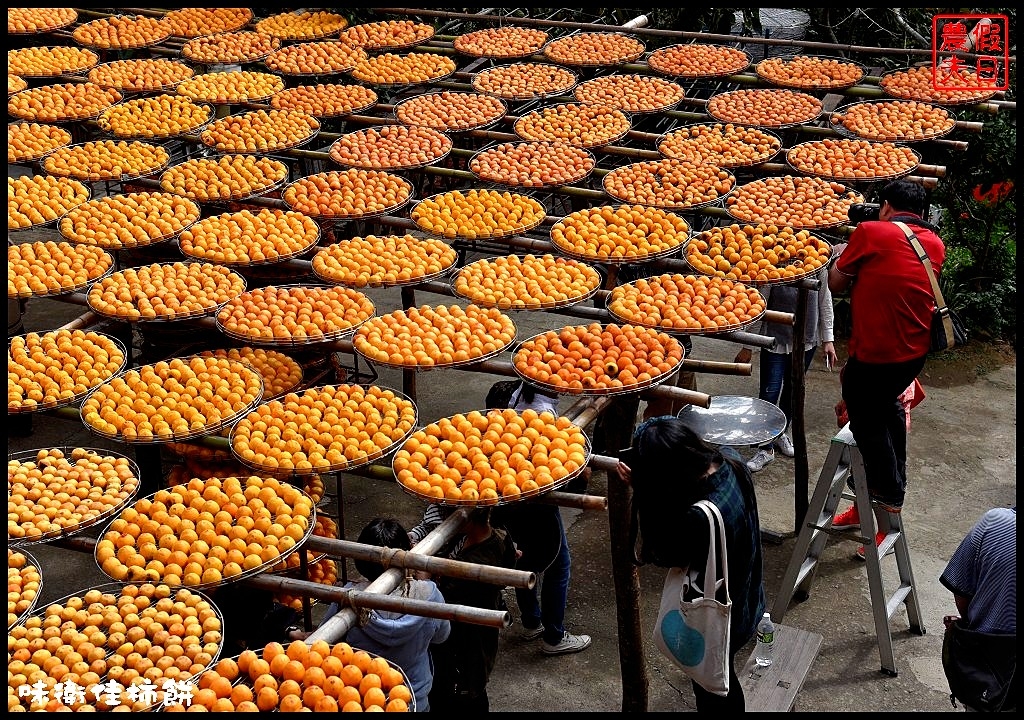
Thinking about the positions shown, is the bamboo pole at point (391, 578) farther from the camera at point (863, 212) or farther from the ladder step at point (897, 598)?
the camera at point (863, 212)

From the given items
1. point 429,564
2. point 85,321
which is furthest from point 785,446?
point 85,321

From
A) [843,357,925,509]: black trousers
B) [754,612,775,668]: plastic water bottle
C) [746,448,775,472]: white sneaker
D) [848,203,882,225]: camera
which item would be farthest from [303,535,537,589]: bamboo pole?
[848,203,882,225]: camera

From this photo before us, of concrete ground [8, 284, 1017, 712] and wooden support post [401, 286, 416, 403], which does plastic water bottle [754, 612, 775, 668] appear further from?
wooden support post [401, 286, 416, 403]

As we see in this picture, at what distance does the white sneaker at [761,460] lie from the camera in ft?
A: 26.4

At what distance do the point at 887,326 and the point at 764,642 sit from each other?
1867mm

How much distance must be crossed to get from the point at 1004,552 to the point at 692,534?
46.3 inches

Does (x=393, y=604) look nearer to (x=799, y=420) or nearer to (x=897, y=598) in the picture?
(x=897, y=598)

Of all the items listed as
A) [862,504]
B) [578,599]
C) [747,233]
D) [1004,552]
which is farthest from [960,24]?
[1004,552]

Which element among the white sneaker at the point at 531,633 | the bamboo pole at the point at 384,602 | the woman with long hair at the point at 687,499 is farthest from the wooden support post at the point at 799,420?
the bamboo pole at the point at 384,602

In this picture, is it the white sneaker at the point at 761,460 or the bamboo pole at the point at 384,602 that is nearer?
the bamboo pole at the point at 384,602

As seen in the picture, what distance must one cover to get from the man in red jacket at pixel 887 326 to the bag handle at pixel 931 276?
0.08ft

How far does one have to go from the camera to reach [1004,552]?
4.13 m

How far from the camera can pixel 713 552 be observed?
4.38 metres

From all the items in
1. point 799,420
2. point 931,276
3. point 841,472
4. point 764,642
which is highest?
point 931,276
